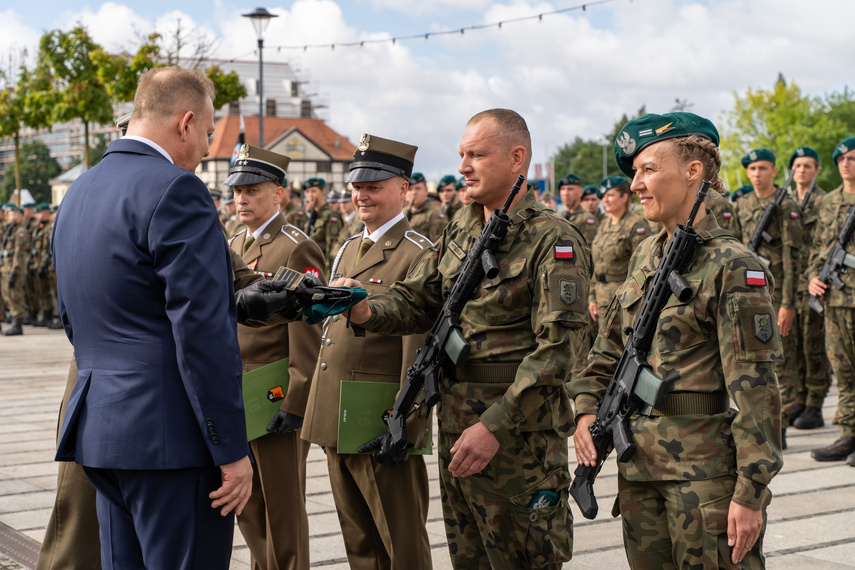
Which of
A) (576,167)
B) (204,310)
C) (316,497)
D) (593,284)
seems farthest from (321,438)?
(576,167)

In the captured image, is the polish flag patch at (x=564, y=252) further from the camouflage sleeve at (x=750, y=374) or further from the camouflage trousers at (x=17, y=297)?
the camouflage trousers at (x=17, y=297)

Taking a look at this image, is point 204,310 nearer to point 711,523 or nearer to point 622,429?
point 622,429

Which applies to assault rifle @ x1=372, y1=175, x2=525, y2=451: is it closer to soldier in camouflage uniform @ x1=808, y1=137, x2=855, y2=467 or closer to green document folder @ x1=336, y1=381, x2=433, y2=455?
green document folder @ x1=336, y1=381, x2=433, y2=455

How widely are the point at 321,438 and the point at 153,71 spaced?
70.1 inches

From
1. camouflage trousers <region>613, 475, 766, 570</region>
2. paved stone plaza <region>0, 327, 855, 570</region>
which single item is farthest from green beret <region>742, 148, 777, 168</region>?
camouflage trousers <region>613, 475, 766, 570</region>

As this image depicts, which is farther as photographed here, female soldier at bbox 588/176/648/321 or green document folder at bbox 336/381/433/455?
female soldier at bbox 588/176/648/321

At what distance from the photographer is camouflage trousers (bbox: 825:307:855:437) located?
281 inches

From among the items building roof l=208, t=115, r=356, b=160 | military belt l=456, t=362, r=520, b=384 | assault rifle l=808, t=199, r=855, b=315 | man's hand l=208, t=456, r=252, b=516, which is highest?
building roof l=208, t=115, r=356, b=160

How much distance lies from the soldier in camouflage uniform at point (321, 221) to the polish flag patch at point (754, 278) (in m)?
13.1

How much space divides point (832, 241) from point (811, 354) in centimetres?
139

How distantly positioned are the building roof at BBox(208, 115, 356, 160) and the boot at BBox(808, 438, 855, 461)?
70.3 meters

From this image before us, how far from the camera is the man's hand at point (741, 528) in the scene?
2.64 meters

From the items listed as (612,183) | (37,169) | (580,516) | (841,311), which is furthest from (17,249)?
(37,169)

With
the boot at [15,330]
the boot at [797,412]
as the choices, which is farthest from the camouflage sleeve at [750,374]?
the boot at [15,330]
